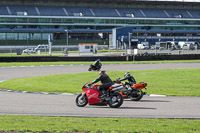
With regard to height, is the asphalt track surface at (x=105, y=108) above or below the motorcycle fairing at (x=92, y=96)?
below

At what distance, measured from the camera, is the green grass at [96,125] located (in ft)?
29.0

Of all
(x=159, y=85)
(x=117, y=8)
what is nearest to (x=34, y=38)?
(x=117, y=8)

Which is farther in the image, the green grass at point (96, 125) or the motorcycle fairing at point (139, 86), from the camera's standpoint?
the motorcycle fairing at point (139, 86)

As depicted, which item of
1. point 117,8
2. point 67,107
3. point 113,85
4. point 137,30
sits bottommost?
point 67,107

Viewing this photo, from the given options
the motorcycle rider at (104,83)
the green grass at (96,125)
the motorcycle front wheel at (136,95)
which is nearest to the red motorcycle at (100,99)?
the motorcycle rider at (104,83)

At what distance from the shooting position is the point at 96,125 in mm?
9539

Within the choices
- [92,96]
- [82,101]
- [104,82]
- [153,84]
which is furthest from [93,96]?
[153,84]

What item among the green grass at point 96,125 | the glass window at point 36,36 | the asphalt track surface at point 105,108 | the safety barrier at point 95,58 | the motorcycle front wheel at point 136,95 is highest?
the glass window at point 36,36

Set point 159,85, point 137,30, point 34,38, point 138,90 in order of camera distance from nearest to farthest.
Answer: point 138,90
point 159,85
point 34,38
point 137,30

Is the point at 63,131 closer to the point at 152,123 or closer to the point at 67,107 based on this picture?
the point at 152,123

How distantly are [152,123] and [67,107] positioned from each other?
180 inches

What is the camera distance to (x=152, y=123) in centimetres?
981

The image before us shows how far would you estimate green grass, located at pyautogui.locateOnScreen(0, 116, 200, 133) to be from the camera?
884 cm

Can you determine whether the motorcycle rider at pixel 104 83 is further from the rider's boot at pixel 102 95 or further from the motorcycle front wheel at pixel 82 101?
the motorcycle front wheel at pixel 82 101
